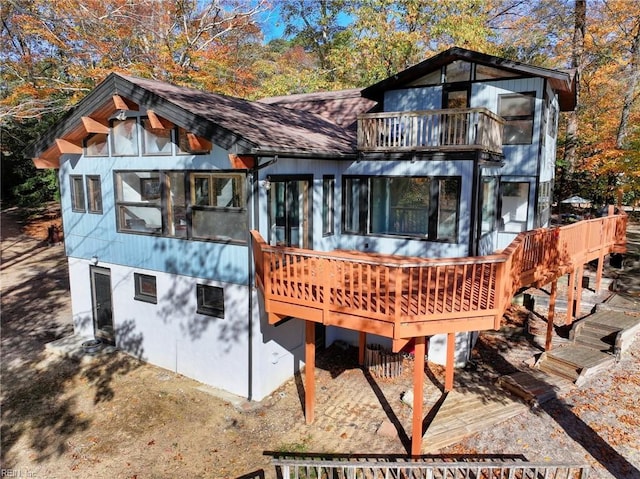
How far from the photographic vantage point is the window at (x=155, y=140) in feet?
32.6

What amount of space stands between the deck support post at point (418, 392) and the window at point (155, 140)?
7.03 m

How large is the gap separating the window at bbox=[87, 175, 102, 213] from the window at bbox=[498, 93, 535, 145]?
11.6 meters

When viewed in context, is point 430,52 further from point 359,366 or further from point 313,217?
point 359,366

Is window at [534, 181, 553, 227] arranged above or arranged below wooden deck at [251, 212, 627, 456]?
above

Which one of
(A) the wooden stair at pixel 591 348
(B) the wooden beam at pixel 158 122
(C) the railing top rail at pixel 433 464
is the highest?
(B) the wooden beam at pixel 158 122

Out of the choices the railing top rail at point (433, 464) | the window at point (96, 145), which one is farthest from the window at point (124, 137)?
the railing top rail at point (433, 464)

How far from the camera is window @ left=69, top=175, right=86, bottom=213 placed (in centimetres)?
1195

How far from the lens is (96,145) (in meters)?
11.3

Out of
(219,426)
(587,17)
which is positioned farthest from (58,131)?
(587,17)

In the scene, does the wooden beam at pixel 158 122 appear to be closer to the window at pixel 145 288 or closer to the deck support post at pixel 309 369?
the window at pixel 145 288

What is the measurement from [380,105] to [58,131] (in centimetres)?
912

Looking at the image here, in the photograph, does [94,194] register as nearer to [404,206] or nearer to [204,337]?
[204,337]

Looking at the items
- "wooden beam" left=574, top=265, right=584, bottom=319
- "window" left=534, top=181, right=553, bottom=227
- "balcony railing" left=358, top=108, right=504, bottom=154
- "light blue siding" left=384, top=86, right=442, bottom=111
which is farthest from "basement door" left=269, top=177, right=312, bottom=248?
"wooden beam" left=574, top=265, right=584, bottom=319

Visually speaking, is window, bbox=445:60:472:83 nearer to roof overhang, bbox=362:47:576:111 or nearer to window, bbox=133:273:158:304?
roof overhang, bbox=362:47:576:111
